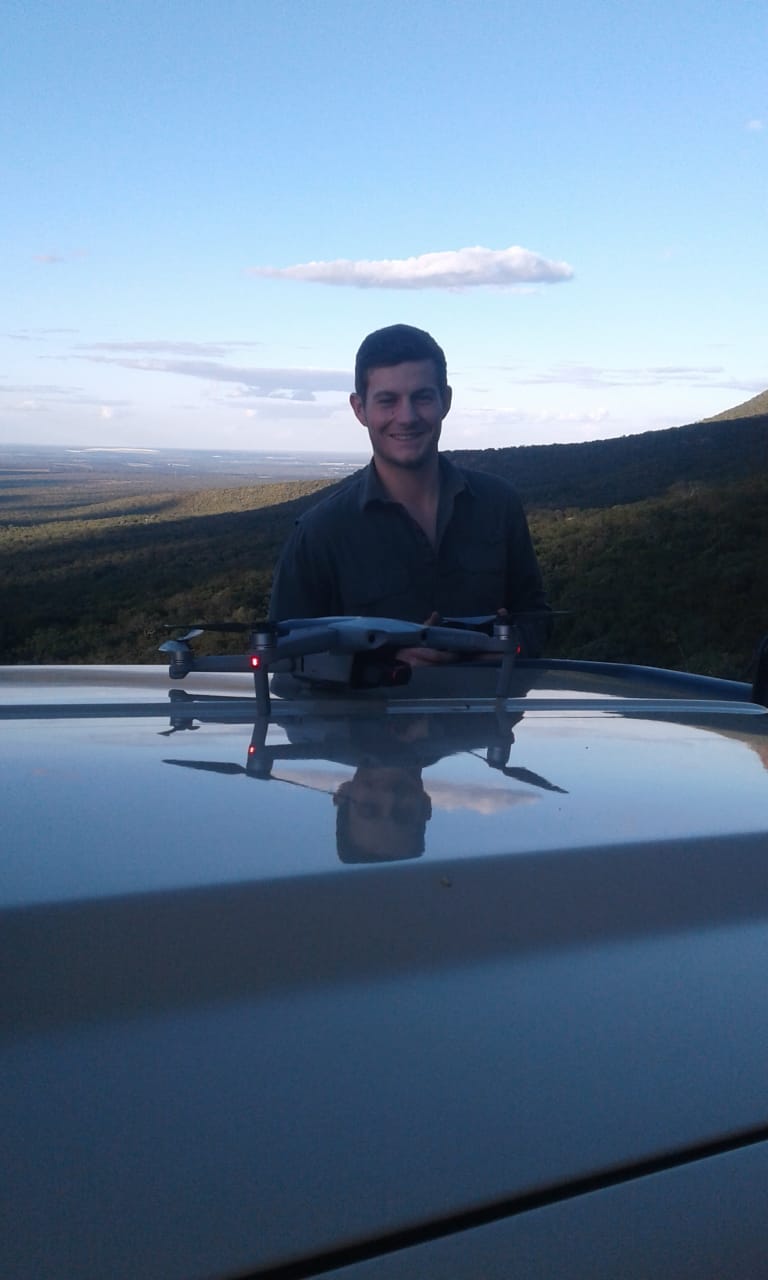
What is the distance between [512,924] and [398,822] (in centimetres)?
26

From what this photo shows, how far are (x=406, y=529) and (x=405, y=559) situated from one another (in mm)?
142

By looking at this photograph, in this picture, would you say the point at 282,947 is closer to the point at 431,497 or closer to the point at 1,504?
the point at 431,497

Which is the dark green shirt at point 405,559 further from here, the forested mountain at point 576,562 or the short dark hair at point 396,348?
the forested mountain at point 576,562

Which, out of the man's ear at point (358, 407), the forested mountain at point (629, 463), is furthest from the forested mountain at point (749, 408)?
the man's ear at point (358, 407)

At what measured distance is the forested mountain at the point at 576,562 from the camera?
18.2 m

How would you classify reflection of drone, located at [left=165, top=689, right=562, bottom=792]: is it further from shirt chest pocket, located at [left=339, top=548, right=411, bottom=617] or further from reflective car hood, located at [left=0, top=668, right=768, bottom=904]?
shirt chest pocket, located at [left=339, top=548, right=411, bottom=617]

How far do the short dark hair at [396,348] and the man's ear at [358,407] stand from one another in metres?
0.09

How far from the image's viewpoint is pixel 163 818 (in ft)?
4.81

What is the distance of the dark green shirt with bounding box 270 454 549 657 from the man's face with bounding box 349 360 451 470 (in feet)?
0.39

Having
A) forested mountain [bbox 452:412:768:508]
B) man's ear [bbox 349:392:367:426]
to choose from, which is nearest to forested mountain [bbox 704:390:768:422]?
forested mountain [bbox 452:412:768:508]

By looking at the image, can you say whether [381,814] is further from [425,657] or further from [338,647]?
[425,657]

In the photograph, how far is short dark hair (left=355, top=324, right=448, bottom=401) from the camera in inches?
157

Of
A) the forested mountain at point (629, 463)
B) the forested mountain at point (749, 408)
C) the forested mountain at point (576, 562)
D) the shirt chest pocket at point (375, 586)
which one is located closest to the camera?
the shirt chest pocket at point (375, 586)

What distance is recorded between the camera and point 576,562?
2419cm
